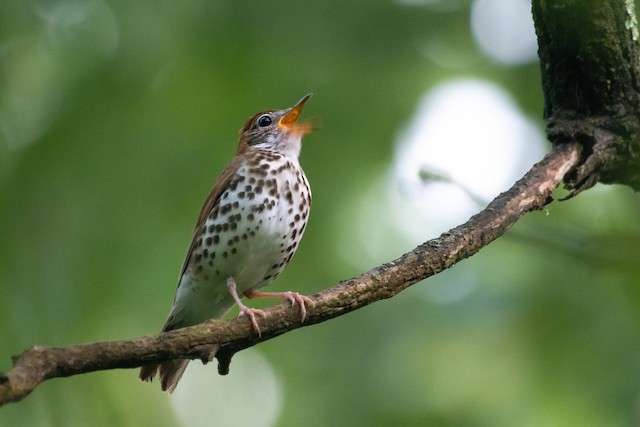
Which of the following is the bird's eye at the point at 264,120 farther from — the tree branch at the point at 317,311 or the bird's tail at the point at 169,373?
the tree branch at the point at 317,311

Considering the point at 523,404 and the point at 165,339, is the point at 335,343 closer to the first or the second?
the point at 523,404

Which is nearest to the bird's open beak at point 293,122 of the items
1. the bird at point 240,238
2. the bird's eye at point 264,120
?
the bird's eye at point 264,120

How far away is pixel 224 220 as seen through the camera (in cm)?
631

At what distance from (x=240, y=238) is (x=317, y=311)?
1.95 metres

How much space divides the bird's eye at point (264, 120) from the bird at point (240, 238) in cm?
63

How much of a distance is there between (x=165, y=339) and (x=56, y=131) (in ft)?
14.1

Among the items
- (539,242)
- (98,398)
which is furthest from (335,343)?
(539,242)

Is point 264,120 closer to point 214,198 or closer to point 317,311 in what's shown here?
point 214,198

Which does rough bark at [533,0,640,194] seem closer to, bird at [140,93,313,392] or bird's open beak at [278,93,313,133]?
bird at [140,93,313,392]

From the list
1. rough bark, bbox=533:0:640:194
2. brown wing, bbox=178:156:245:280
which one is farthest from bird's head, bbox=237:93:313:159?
rough bark, bbox=533:0:640:194

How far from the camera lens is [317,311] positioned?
14.4ft

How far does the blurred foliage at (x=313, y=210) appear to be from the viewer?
7336 millimetres

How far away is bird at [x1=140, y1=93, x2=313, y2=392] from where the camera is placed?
6.23 meters

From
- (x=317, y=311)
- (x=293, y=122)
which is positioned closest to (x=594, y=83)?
(x=317, y=311)
